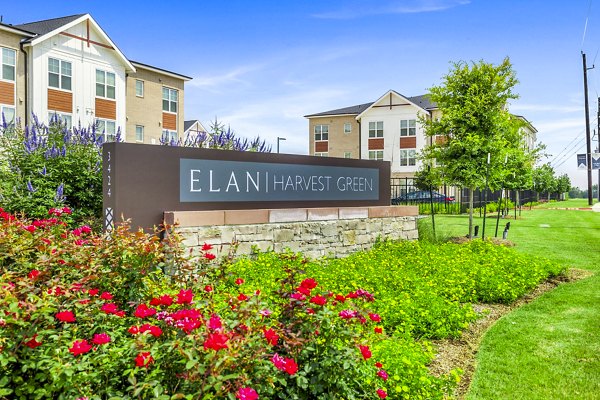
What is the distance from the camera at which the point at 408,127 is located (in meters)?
42.2

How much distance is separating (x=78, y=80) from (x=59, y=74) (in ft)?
3.55

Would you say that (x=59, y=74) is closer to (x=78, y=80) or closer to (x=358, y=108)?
(x=78, y=80)

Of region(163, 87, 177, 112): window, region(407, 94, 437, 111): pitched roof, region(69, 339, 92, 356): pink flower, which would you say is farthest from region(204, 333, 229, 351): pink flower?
region(407, 94, 437, 111): pitched roof

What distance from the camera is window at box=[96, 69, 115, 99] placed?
1089 inches

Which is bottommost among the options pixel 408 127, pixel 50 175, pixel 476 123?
pixel 50 175

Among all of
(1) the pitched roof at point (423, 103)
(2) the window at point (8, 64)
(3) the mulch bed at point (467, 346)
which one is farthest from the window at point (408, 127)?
(3) the mulch bed at point (467, 346)

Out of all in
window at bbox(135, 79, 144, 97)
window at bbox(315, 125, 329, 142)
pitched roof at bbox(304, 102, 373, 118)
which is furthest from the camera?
window at bbox(315, 125, 329, 142)

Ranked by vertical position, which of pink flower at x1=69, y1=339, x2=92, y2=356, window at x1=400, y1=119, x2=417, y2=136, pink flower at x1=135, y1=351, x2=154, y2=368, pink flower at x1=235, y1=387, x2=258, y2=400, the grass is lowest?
the grass

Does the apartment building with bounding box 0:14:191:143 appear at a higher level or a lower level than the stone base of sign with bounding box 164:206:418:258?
higher

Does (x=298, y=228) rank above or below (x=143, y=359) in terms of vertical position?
above

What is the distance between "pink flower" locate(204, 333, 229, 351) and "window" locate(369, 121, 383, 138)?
4231 centimetres

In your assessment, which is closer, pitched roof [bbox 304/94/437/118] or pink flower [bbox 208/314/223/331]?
pink flower [bbox 208/314/223/331]

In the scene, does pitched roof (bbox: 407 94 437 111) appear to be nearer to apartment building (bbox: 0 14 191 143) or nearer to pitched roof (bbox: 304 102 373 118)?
pitched roof (bbox: 304 102 373 118)

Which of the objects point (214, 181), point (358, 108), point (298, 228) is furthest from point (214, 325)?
point (358, 108)
